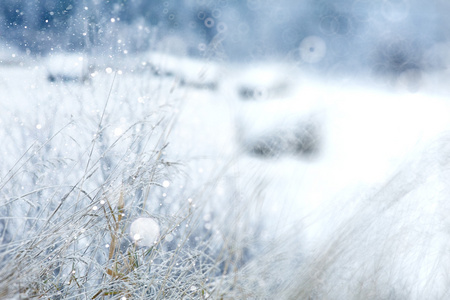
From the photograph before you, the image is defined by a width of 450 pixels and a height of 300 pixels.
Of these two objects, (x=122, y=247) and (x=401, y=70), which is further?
(x=401, y=70)

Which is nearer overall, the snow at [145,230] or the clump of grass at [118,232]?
the clump of grass at [118,232]

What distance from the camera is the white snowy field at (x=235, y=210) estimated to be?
1.05 metres

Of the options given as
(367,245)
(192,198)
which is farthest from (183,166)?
(367,245)

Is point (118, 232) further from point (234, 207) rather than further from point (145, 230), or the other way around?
point (234, 207)

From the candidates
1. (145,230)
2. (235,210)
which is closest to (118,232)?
(145,230)

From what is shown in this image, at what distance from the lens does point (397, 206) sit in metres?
1.31

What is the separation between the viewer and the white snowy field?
41.3 inches

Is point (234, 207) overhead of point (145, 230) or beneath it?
overhead

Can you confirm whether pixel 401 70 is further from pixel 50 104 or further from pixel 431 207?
pixel 50 104

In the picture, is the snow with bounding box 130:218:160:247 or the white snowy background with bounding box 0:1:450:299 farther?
the snow with bounding box 130:218:160:247

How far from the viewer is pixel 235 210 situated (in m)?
1.18

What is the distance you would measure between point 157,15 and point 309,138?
1.41 m

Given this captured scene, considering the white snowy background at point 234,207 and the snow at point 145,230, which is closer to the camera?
the white snowy background at point 234,207

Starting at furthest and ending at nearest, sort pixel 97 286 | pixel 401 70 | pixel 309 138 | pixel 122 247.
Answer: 1. pixel 401 70
2. pixel 309 138
3. pixel 122 247
4. pixel 97 286
